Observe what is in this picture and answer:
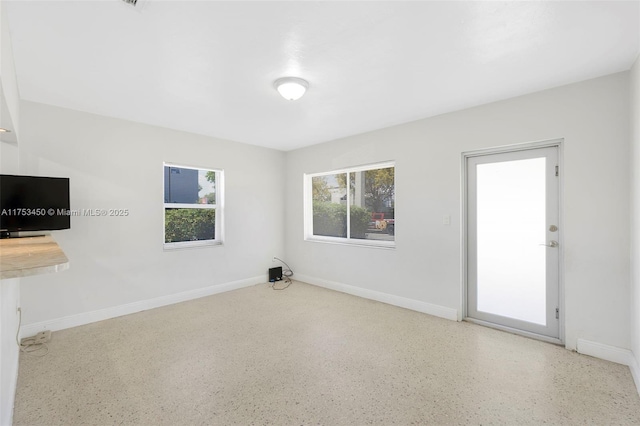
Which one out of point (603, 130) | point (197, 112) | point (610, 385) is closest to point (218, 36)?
point (197, 112)

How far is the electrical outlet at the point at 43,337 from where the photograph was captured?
114 inches

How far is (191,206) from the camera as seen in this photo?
4.45 meters

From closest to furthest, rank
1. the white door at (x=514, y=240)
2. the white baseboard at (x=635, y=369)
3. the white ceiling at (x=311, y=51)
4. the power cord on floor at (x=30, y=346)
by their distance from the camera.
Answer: the white ceiling at (x=311, y=51), the white baseboard at (x=635, y=369), the power cord on floor at (x=30, y=346), the white door at (x=514, y=240)

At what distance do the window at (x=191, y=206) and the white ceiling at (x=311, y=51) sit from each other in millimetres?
1248

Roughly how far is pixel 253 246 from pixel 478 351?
3664 millimetres

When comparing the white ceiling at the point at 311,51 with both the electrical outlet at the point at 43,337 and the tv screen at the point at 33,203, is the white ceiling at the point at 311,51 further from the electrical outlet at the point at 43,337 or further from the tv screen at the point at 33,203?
the electrical outlet at the point at 43,337

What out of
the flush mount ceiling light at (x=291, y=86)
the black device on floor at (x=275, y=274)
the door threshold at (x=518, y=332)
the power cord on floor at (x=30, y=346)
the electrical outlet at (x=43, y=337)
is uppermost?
the flush mount ceiling light at (x=291, y=86)

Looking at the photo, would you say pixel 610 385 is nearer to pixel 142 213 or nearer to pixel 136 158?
pixel 142 213

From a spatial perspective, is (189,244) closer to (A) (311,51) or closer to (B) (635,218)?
(A) (311,51)

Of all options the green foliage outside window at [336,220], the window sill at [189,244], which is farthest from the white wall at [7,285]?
the green foliage outside window at [336,220]

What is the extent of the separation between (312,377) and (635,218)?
288 centimetres

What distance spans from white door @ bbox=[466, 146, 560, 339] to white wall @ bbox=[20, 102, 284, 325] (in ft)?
11.6

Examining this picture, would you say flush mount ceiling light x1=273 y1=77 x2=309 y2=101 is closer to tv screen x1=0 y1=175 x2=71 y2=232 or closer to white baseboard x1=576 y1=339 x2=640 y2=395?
tv screen x1=0 y1=175 x2=71 y2=232

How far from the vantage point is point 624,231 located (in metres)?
2.48
